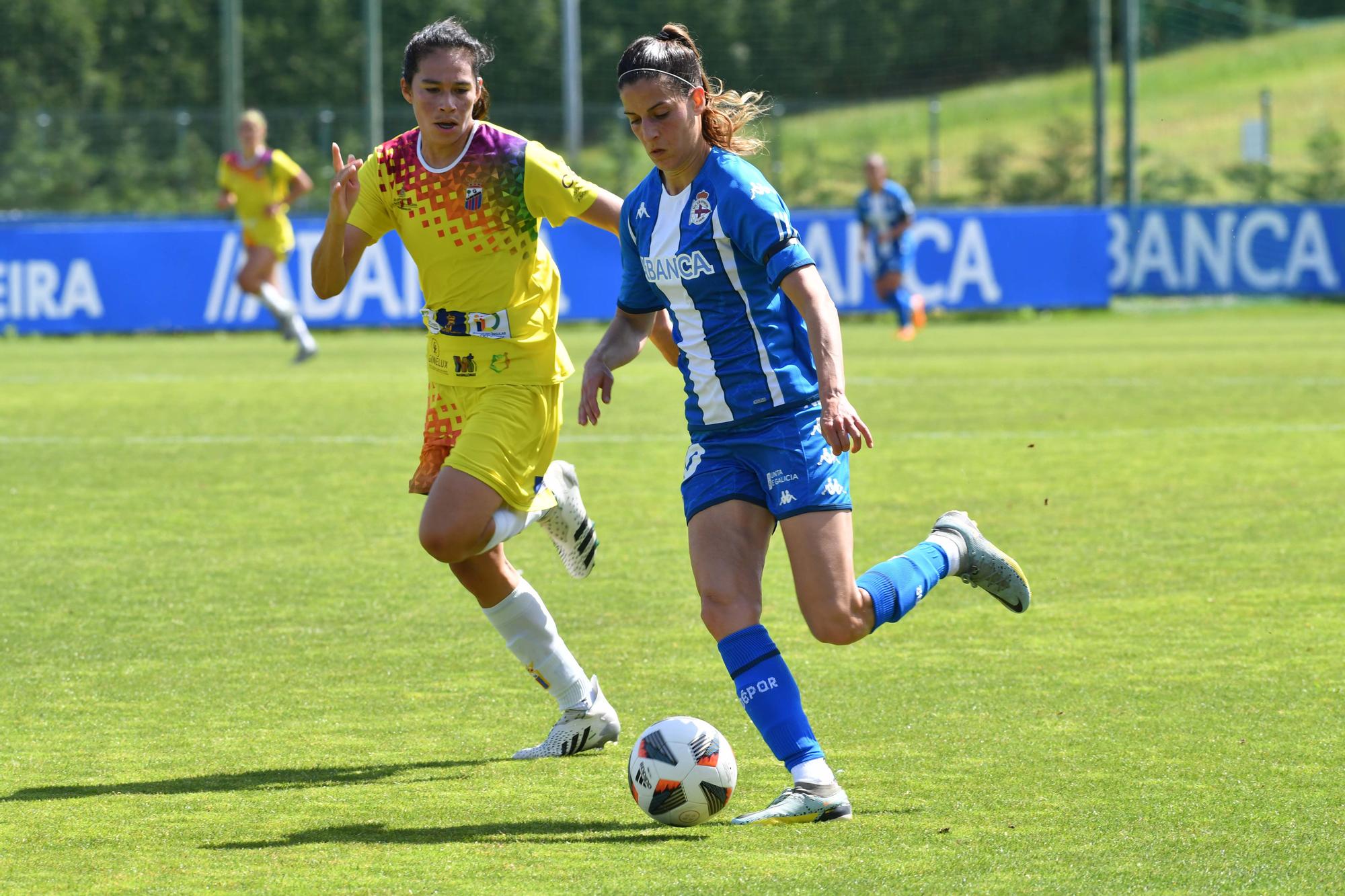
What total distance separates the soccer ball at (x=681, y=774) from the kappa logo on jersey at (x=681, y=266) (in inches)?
46.8

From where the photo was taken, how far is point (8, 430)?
12891mm

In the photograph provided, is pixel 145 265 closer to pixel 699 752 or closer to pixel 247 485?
pixel 247 485

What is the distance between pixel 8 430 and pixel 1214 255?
59.2ft

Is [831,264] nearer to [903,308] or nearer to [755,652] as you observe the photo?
[903,308]

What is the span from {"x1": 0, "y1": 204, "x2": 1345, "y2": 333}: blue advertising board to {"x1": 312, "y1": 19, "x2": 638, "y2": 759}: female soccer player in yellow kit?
619 inches

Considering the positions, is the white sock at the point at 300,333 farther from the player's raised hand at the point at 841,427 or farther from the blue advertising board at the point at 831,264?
the player's raised hand at the point at 841,427

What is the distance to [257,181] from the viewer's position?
1944 cm

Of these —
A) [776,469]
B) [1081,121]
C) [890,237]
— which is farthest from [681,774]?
[1081,121]

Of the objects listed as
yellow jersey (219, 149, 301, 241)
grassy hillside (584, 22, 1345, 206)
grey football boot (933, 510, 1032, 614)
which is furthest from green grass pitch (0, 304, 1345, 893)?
grassy hillside (584, 22, 1345, 206)

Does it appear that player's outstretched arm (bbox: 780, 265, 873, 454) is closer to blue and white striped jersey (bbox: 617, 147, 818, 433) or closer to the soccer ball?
blue and white striped jersey (bbox: 617, 147, 818, 433)

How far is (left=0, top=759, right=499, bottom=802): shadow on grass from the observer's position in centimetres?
481

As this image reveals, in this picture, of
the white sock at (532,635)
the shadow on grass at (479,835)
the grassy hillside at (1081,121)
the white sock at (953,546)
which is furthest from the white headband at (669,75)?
the grassy hillside at (1081,121)

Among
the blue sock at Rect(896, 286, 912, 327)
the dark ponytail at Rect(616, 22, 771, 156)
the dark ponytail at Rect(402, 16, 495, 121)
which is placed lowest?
the blue sock at Rect(896, 286, 912, 327)

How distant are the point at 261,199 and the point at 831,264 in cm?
800
